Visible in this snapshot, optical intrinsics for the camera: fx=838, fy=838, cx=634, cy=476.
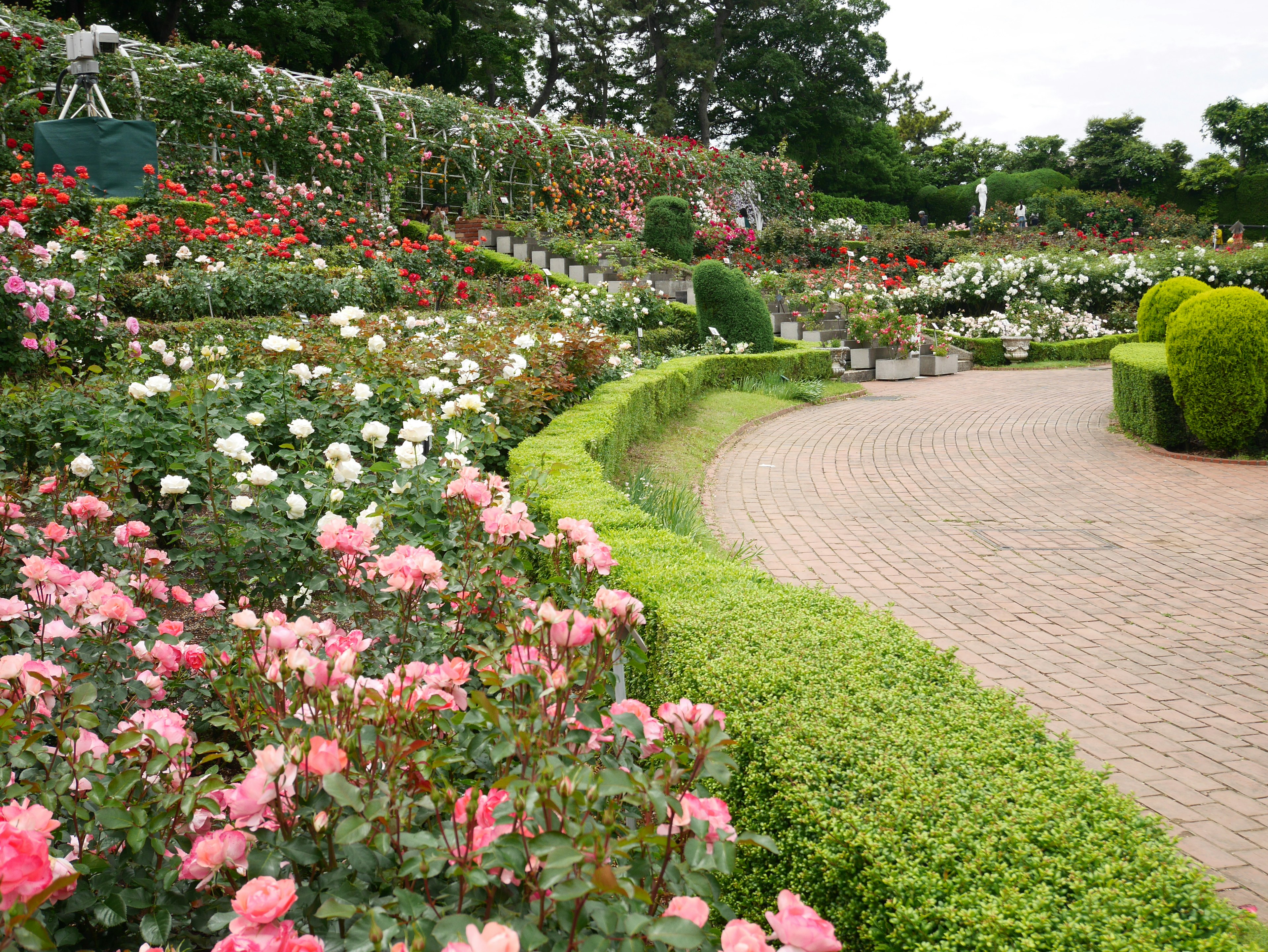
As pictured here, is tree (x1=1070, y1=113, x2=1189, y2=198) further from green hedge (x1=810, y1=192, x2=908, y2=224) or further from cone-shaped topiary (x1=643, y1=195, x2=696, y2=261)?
cone-shaped topiary (x1=643, y1=195, x2=696, y2=261)

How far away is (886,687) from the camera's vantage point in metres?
2.43

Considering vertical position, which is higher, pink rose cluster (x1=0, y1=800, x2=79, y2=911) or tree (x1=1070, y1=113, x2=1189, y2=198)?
tree (x1=1070, y1=113, x2=1189, y2=198)

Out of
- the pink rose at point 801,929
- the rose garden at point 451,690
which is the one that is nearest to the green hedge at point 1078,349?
the rose garden at point 451,690

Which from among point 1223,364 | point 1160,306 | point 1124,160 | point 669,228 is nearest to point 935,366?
point 1160,306

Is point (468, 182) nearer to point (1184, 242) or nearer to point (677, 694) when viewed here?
point (677, 694)

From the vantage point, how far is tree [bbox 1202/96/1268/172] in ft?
126

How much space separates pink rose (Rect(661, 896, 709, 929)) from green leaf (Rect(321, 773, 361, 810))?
1.39ft

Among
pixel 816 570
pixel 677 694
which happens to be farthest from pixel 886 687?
pixel 816 570

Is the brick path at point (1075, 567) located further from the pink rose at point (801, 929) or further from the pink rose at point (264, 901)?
the pink rose at point (264, 901)

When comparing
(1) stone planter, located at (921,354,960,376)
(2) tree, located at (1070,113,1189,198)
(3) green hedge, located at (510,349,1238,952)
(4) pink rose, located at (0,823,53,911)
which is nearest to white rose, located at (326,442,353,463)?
(3) green hedge, located at (510,349,1238,952)

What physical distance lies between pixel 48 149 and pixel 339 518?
10362 millimetres

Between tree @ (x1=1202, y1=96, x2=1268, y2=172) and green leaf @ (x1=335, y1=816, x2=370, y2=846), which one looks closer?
green leaf @ (x1=335, y1=816, x2=370, y2=846)

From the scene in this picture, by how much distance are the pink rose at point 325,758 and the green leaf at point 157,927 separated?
444 millimetres

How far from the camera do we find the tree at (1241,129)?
126ft
